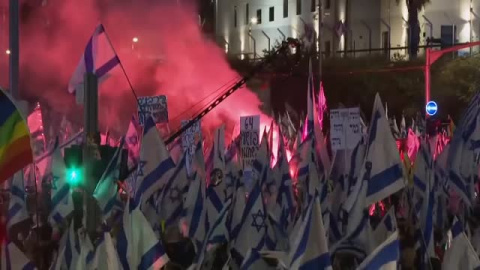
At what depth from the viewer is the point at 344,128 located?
1376 centimetres

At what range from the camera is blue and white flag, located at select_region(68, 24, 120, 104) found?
12398 millimetres


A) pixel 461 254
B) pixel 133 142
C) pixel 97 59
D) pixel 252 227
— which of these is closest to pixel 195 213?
pixel 252 227

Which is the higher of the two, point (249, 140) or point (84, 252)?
point (249, 140)

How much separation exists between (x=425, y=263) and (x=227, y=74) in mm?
33240

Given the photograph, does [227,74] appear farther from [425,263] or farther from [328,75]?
[425,263]

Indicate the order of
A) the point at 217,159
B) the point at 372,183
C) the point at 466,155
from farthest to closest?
the point at 217,159 < the point at 466,155 < the point at 372,183

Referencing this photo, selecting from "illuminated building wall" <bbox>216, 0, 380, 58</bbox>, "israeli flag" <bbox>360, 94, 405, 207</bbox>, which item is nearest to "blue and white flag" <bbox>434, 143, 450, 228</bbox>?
"israeli flag" <bbox>360, 94, 405, 207</bbox>

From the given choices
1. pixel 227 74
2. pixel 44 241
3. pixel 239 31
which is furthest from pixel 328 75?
pixel 44 241

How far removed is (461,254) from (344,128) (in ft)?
17.7

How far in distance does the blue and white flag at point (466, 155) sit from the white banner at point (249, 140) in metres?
3.16

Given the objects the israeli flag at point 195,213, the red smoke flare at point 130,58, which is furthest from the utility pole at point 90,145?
the red smoke flare at point 130,58

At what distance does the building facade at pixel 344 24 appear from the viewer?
53.3 metres

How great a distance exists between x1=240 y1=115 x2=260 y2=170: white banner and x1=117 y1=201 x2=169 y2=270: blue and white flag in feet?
20.3

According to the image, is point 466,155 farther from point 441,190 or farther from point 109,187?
point 109,187
